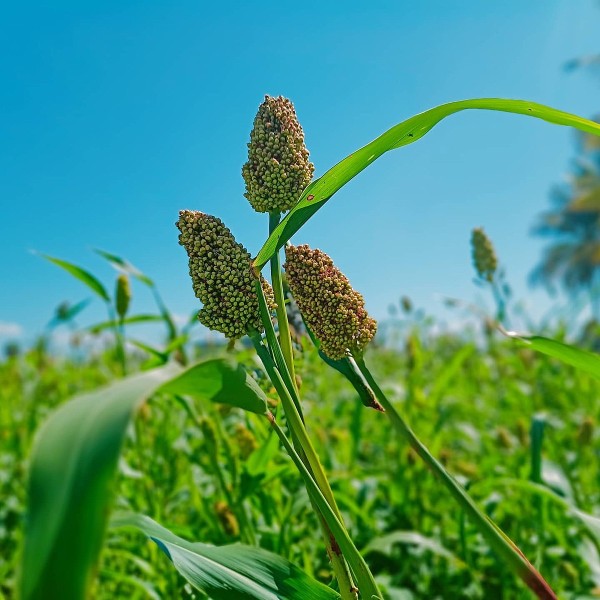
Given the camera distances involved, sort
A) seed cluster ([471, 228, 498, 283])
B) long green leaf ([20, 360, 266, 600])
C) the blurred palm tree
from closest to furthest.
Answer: long green leaf ([20, 360, 266, 600])
seed cluster ([471, 228, 498, 283])
the blurred palm tree

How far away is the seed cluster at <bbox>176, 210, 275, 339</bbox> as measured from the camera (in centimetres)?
67

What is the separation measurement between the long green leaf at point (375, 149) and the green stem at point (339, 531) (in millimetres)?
187

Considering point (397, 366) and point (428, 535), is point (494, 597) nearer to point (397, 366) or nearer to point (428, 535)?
point (428, 535)

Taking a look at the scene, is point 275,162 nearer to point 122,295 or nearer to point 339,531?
point 339,531

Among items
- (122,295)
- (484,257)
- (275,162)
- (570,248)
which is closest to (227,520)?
(122,295)

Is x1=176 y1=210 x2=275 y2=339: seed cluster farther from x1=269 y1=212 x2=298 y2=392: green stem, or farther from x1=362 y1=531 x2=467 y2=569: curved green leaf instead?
x1=362 y1=531 x2=467 y2=569: curved green leaf

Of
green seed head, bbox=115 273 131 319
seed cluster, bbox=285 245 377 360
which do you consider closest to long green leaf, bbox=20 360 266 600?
seed cluster, bbox=285 245 377 360

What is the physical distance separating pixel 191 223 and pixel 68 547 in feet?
1.36

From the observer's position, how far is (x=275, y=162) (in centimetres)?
69

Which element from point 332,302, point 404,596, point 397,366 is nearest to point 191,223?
point 332,302

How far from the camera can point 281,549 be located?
1.33 m

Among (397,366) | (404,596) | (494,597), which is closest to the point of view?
(404,596)

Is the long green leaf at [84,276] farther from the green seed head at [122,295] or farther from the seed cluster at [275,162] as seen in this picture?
the seed cluster at [275,162]

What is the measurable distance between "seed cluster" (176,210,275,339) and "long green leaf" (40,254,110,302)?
3.10 ft
